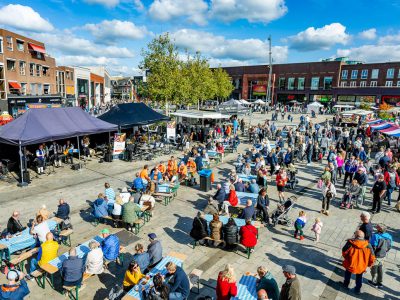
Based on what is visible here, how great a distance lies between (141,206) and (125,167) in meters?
7.41

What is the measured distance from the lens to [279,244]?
348 inches

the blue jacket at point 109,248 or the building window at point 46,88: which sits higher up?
the building window at point 46,88

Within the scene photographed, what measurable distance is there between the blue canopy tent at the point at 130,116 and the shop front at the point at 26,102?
1620cm

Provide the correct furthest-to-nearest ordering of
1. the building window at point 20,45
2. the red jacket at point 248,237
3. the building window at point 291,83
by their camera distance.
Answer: the building window at point 291,83 < the building window at point 20,45 < the red jacket at point 248,237

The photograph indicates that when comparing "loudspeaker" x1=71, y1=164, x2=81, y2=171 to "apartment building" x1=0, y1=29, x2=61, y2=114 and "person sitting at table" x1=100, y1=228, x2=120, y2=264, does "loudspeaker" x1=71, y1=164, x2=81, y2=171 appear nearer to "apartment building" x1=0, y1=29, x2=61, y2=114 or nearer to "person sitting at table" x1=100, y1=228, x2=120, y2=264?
"person sitting at table" x1=100, y1=228, x2=120, y2=264

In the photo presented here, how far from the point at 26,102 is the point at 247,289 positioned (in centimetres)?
3685

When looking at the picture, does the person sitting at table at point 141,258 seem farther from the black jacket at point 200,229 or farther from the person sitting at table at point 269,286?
the person sitting at table at point 269,286

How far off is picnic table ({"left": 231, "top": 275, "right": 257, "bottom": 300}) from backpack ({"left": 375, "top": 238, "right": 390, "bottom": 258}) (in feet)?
10.6

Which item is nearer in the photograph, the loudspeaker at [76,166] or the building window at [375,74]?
the loudspeaker at [76,166]

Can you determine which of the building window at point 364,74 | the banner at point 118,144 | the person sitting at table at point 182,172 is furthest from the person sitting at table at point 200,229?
the building window at point 364,74

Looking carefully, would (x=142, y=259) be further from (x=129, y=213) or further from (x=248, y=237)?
(x=248, y=237)

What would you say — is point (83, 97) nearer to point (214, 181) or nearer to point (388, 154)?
point (214, 181)

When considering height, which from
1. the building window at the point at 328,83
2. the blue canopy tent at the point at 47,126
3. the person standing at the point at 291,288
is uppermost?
the building window at the point at 328,83

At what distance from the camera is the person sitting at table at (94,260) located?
661 centimetres
